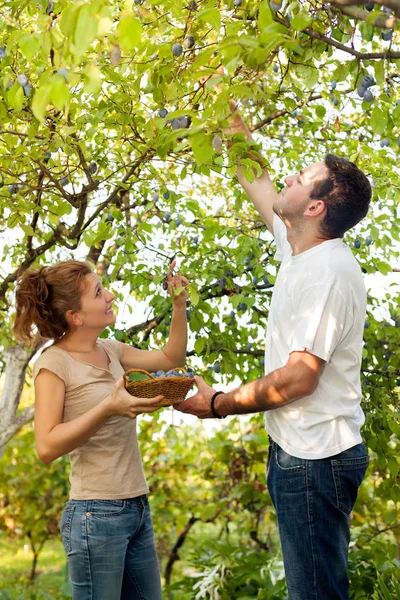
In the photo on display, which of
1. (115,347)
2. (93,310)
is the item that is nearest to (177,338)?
(115,347)

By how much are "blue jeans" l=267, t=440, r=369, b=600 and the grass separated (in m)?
3.72

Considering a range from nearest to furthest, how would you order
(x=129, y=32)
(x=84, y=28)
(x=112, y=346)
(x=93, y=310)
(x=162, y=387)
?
(x=84, y=28)
(x=129, y=32)
(x=162, y=387)
(x=93, y=310)
(x=112, y=346)

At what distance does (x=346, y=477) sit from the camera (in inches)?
89.0

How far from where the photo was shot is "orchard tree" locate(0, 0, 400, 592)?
6.46 ft

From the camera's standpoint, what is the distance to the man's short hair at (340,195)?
8.02ft

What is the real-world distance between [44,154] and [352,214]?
1717 mm

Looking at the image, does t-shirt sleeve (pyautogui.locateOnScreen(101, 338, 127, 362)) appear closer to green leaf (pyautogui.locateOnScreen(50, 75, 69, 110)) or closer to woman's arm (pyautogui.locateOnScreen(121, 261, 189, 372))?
woman's arm (pyautogui.locateOnScreen(121, 261, 189, 372))

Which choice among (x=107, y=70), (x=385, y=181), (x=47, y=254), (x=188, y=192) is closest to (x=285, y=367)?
(x=107, y=70)

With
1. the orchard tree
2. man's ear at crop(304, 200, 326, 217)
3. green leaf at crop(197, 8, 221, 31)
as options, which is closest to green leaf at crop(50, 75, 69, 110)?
the orchard tree

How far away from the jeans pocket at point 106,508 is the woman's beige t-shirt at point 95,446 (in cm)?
2

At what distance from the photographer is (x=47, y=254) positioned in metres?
5.57

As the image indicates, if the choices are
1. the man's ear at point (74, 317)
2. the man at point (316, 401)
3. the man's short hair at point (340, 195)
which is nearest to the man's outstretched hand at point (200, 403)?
the man at point (316, 401)

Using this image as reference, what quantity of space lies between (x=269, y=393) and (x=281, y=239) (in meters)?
0.73

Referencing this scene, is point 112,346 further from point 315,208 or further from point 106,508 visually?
point 315,208
